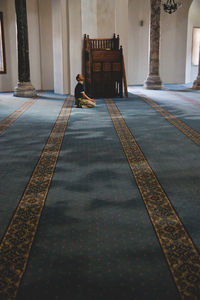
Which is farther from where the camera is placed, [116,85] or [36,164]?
[116,85]

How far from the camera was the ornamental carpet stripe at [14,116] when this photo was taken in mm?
5570

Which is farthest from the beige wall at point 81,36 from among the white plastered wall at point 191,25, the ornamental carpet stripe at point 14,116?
the ornamental carpet stripe at point 14,116

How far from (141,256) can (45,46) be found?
10616 millimetres

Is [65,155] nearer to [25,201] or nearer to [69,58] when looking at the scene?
[25,201]

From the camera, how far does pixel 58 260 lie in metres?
1.79

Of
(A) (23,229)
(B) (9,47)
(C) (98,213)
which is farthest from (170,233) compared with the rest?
(B) (9,47)

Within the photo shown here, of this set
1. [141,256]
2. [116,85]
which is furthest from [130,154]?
[116,85]

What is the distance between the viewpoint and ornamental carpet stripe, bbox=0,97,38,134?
18.3ft

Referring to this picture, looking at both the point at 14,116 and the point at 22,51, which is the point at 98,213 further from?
the point at 22,51

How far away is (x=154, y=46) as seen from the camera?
1135 cm

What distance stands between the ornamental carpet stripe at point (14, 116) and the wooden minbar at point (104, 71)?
5.19 feet

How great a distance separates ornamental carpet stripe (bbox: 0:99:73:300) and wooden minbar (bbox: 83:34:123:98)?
5.46m

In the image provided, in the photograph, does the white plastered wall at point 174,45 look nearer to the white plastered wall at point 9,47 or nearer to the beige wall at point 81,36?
the beige wall at point 81,36

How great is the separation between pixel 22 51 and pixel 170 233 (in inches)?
332
